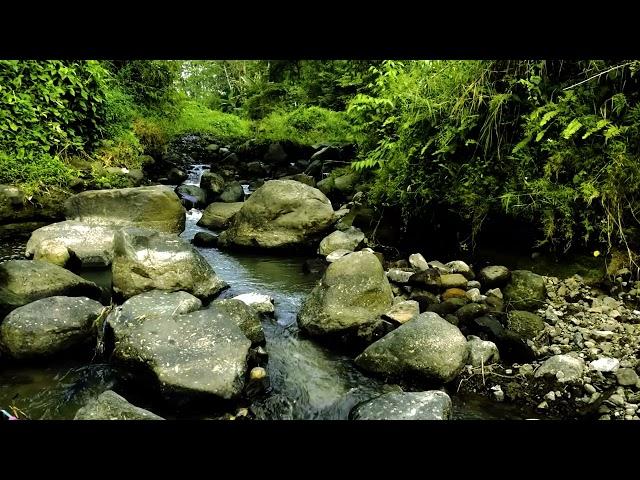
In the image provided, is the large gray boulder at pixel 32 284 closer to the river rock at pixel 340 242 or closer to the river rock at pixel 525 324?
the river rock at pixel 340 242

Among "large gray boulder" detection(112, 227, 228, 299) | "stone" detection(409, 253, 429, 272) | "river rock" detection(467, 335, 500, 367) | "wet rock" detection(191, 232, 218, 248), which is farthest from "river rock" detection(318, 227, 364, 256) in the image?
"river rock" detection(467, 335, 500, 367)

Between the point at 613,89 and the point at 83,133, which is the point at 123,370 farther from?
the point at 83,133

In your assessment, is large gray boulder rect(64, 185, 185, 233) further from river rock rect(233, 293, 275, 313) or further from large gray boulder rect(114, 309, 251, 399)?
large gray boulder rect(114, 309, 251, 399)

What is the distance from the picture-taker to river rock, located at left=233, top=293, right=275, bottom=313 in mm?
5523

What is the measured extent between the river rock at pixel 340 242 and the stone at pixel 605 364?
13.4 feet

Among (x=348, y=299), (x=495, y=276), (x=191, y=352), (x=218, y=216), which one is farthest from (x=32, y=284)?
(x=495, y=276)

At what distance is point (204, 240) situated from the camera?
812 centimetres

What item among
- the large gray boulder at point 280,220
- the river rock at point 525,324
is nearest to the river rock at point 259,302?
the large gray boulder at point 280,220

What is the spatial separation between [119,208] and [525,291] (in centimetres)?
672

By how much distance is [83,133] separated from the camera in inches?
405

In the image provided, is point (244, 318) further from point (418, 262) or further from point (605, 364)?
point (605, 364)
